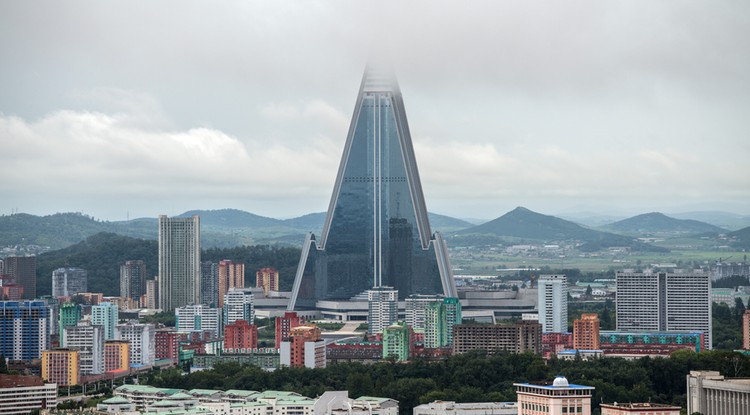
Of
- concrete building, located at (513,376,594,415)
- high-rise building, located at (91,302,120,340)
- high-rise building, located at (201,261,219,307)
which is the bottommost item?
concrete building, located at (513,376,594,415)

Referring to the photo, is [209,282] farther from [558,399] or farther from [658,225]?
[558,399]

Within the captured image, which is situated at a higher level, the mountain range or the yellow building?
the mountain range

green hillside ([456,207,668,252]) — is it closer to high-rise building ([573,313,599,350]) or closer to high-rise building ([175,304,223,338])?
→ high-rise building ([175,304,223,338])

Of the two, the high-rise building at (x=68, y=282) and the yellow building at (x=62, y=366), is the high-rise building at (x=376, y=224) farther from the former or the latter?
the high-rise building at (x=68, y=282)

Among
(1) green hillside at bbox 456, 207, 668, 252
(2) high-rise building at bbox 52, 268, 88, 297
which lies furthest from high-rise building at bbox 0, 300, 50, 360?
(1) green hillside at bbox 456, 207, 668, 252

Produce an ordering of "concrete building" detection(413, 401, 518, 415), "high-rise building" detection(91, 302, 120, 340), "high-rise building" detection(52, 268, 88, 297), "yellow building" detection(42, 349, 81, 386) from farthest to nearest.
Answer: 1. "high-rise building" detection(52, 268, 88, 297)
2. "high-rise building" detection(91, 302, 120, 340)
3. "yellow building" detection(42, 349, 81, 386)
4. "concrete building" detection(413, 401, 518, 415)

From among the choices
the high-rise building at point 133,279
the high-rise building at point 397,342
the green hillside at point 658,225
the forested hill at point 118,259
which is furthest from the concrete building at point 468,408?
the green hillside at point 658,225

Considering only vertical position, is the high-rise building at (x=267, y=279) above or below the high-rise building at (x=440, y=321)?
above
